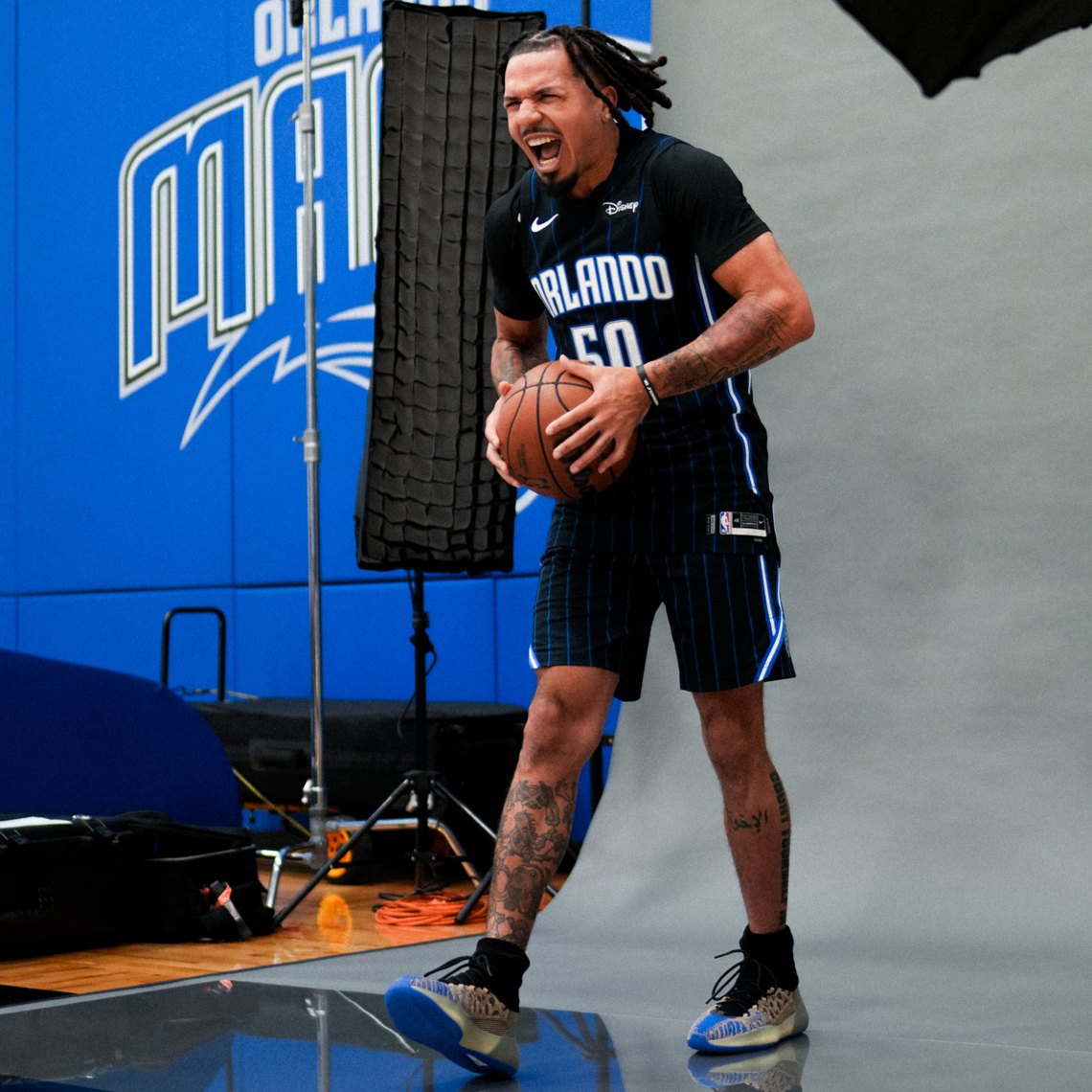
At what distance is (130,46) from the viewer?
18.1 ft

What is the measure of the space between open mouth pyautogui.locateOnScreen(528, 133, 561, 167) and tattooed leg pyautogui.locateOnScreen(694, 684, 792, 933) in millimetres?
738

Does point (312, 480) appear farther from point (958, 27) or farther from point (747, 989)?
point (958, 27)

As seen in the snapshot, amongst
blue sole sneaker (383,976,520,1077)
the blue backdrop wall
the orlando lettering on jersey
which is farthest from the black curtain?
the blue backdrop wall

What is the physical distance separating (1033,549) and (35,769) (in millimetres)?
2060

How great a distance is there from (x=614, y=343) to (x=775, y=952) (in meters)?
0.84

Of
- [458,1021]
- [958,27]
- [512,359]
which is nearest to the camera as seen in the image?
[958,27]

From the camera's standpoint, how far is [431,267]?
3420mm

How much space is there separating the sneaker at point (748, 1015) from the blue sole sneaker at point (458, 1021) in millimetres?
267

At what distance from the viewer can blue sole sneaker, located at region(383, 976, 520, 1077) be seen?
5.68 feet

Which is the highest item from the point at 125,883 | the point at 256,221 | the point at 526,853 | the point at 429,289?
the point at 256,221

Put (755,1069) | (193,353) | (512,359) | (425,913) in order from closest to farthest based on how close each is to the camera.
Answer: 1. (755,1069)
2. (512,359)
3. (425,913)
4. (193,353)

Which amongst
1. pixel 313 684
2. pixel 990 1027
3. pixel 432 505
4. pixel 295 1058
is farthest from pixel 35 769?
pixel 990 1027

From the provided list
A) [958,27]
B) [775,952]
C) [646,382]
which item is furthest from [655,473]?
[958,27]

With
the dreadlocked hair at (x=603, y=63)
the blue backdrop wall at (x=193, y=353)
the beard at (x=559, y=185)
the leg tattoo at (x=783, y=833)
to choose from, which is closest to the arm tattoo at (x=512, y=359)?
the beard at (x=559, y=185)
